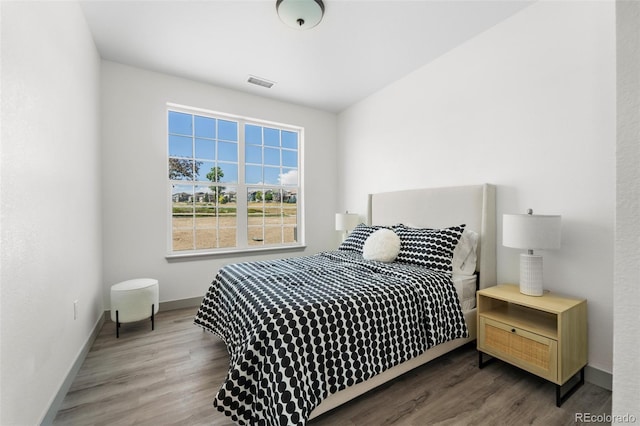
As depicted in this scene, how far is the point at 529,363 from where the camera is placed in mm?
1773

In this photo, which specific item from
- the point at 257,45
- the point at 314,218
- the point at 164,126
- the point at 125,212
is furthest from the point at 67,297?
the point at 314,218

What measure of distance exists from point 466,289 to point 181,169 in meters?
3.52

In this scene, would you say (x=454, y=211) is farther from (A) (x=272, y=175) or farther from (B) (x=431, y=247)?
(A) (x=272, y=175)

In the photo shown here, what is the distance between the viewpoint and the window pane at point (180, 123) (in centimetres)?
345

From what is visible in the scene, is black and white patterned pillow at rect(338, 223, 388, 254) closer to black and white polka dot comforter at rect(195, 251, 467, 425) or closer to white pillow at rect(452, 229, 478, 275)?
black and white polka dot comforter at rect(195, 251, 467, 425)

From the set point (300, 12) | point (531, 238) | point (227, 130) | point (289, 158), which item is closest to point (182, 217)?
point (227, 130)

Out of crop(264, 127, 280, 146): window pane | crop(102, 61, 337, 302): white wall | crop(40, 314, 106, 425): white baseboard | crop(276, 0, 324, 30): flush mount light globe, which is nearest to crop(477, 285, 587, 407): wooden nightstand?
crop(276, 0, 324, 30): flush mount light globe

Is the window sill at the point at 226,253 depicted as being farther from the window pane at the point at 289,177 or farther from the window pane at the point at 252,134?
the window pane at the point at 252,134

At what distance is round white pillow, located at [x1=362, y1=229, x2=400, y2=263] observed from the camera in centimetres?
258

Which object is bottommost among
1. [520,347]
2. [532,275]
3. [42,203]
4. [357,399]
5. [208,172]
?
[357,399]

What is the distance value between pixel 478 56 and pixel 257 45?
85.6 inches

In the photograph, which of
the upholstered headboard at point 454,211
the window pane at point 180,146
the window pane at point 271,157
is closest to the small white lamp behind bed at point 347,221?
the upholstered headboard at point 454,211

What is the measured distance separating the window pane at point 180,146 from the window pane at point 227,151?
364 millimetres

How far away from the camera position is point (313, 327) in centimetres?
141
